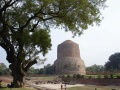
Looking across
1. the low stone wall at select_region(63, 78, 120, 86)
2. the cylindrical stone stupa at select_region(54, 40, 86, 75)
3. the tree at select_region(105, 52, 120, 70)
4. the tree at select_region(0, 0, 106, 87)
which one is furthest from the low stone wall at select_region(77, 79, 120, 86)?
the tree at select_region(105, 52, 120, 70)

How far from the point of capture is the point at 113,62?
67125 mm

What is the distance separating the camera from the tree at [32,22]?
16.3 metres

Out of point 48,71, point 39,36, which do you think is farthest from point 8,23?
point 48,71

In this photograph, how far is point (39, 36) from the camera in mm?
18109

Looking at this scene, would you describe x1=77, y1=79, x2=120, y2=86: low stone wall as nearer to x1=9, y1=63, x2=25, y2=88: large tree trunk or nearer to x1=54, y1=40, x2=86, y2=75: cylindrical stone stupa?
x1=9, y1=63, x2=25, y2=88: large tree trunk

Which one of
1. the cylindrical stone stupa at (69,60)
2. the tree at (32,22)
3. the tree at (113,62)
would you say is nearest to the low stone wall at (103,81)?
the tree at (32,22)

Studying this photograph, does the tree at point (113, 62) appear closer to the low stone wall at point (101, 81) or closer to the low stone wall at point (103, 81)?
the low stone wall at point (101, 81)

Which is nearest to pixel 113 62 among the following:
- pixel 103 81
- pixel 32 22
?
pixel 103 81

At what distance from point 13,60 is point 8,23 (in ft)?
9.64

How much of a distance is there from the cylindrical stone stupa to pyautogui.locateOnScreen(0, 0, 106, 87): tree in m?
34.4

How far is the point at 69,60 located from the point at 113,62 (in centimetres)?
1824

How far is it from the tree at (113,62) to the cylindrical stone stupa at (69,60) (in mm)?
12919

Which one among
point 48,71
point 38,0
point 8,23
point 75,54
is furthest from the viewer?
point 48,71

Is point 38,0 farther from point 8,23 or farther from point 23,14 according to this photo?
point 8,23
